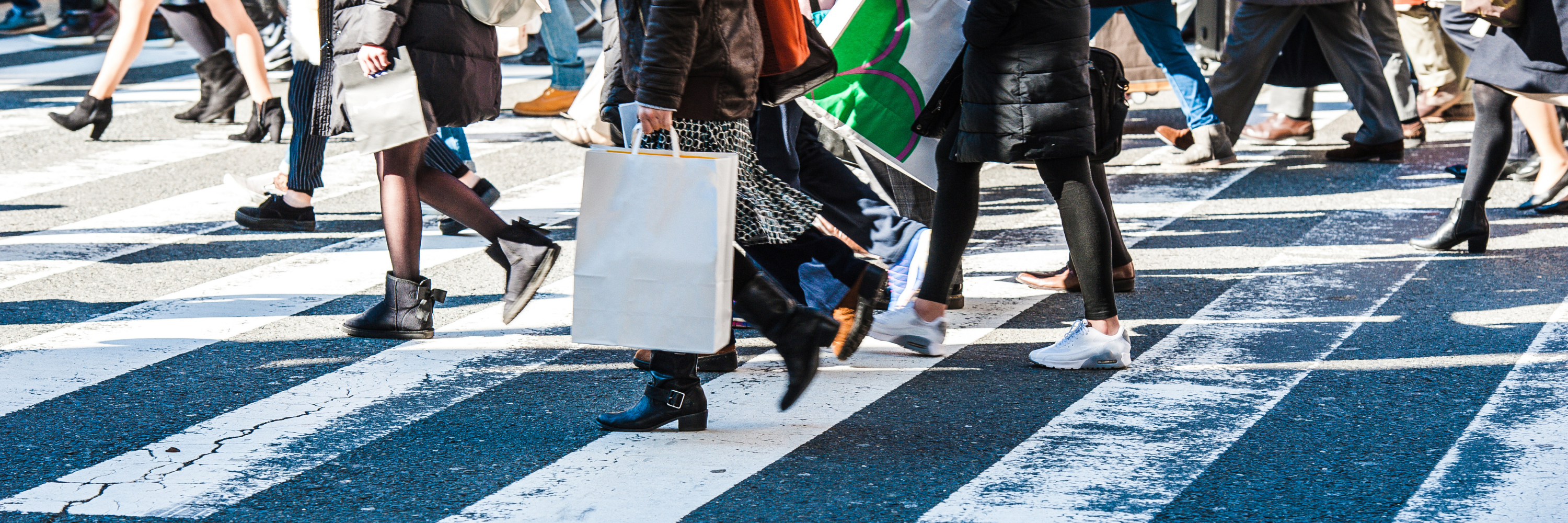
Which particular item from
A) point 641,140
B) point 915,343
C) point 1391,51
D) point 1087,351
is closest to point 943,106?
point 915,343

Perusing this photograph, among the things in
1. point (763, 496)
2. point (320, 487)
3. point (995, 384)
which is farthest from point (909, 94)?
point (320, 487)

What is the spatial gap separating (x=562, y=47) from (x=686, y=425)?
606cm

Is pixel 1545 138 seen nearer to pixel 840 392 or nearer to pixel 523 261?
pixel 840 392

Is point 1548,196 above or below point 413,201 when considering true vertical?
below

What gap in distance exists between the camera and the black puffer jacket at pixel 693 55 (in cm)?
368

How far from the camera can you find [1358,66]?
813 centimetres

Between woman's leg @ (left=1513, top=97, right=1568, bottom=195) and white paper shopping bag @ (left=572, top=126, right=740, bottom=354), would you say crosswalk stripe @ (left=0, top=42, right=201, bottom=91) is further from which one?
woman's leg @ (left=1513, top=97, right=1568, bottom=195)

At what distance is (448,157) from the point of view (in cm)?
602

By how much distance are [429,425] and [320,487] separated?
1.71 ft

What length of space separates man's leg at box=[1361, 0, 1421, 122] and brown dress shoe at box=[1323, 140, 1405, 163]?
66cm

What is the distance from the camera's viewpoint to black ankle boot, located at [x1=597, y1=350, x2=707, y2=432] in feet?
13.2

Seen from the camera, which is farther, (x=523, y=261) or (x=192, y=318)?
(x=192, y=318)

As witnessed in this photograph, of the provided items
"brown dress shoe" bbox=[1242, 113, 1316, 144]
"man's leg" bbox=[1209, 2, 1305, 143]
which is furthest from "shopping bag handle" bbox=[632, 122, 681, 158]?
"brown dress shoe" bbox=[1242, 113, 1316, 144]

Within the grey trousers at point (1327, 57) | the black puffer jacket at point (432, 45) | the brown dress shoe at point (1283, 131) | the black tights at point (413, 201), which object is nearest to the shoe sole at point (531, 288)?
the black tights at point (413, 201)
